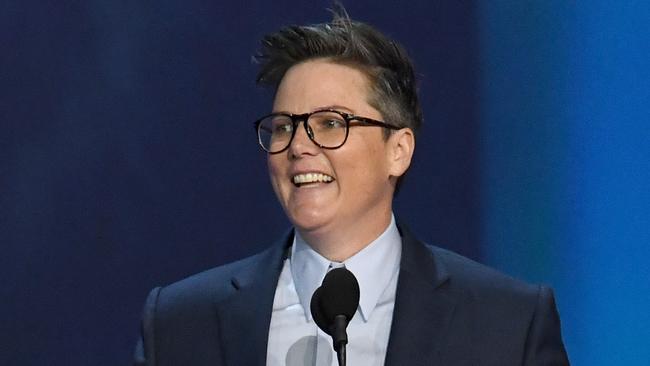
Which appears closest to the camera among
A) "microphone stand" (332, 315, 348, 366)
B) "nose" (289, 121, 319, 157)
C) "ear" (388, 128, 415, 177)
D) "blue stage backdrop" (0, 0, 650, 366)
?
"microphone stand" (332, 315, 348, 366)

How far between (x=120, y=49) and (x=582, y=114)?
0.99 m

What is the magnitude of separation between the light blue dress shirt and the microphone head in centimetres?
31

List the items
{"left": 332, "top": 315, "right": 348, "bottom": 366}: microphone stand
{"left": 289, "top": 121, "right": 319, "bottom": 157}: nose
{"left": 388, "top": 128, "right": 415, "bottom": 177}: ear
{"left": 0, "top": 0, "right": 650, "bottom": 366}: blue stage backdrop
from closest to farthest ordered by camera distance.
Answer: {"left": 332, "top": 315, "right": 348, "bottom": 366}: microphone stand < {"left": 289, "top": 121, "right": 319, "bottom": 157}: nose < {"left": 388, "top": 128, "right": 415, "bottom": 177}: ear < {"left": 0, "top": 0, "right": 650, "bottom": 366}: blue stage backdrop

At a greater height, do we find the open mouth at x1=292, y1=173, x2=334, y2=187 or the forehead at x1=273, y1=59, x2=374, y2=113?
the forehead at x1=273, y1=59, x2=374, y2=113

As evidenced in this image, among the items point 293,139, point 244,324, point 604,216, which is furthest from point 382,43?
point 604,216

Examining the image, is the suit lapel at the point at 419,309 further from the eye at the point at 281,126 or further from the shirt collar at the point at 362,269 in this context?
the eye at the point at 281,126

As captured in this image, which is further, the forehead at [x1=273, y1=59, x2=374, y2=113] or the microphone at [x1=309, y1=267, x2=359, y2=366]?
the forehead at [x1=273, y1=59, x2=374, y2=113]

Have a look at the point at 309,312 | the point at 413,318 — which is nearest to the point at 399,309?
the point at 413,318

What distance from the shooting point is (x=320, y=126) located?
2.09m

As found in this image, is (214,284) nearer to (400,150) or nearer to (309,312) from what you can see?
(309,312)

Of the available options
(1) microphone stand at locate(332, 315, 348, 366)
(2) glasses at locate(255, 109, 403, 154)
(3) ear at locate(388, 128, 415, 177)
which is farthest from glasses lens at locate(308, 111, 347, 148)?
(1) microphone stand at locate(332, 315, 348, 366)

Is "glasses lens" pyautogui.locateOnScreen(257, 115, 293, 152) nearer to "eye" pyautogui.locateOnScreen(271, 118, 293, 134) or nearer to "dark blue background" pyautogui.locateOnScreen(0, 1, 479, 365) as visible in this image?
"eye" pyautogui.locateOnScreen(271, 118, 293, 134)

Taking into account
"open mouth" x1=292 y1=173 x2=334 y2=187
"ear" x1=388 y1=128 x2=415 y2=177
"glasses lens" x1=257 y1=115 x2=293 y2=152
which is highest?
"glasses lens" x1=257 y1=115 x2=293 y2=152

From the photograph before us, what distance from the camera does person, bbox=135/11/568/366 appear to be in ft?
6.81
